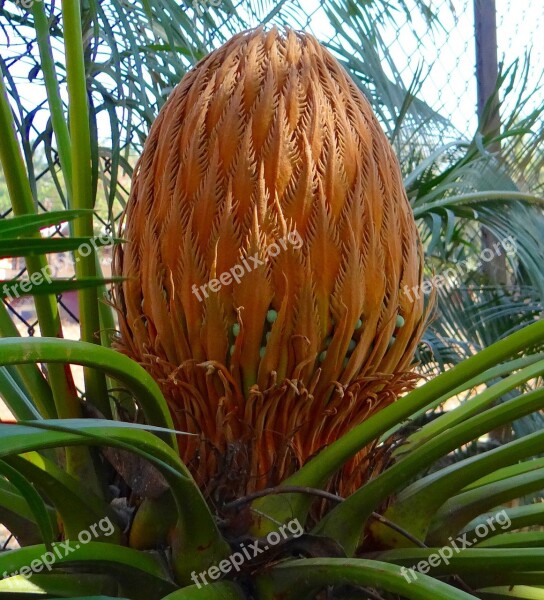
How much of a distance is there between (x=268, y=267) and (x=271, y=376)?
0.30ft

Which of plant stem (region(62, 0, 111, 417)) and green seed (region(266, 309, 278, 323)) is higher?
plant stem (region(62, 0, 111, 417))

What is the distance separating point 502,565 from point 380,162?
35 cm

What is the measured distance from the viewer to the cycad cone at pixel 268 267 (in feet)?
1.95

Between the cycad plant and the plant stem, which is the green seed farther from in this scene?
the plant stem

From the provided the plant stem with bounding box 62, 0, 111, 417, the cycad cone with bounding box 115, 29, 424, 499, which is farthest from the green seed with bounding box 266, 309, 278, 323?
the plant stem with bounding box 62, 0, 111, 417

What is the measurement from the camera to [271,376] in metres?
0.60

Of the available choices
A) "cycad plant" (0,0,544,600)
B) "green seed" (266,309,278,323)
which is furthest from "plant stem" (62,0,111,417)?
"green seed" (266,309,278,323)

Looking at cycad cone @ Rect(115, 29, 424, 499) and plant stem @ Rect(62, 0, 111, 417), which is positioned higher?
plant stem @ Rect(62, 0, 111, 417)

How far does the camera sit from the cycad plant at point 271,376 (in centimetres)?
58


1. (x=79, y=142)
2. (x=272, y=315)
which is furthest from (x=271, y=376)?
(x=79, y=142)

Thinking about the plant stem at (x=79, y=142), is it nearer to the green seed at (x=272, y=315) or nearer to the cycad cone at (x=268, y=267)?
the cycad cone at (x=268, y=267)

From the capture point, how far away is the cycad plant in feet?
1.89

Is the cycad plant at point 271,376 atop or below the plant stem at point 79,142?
below

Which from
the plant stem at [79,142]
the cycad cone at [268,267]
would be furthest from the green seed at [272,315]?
the plant stem at [79,142]
